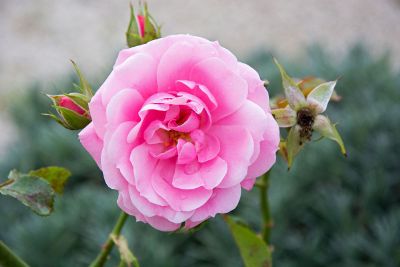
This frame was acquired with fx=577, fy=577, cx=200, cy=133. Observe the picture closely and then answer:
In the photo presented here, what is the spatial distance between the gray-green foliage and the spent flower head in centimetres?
104

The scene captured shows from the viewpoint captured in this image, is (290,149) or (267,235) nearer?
(290,149)

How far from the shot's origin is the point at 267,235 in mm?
736

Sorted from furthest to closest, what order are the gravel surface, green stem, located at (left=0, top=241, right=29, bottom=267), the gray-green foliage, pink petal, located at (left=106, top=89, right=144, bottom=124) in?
the gravel surface → the gray-green foliage → green stem, located at (left=0, top=241, right=29, bottom=267) → pink petal, located at (left=106, top=89, right=144, bottom=124)

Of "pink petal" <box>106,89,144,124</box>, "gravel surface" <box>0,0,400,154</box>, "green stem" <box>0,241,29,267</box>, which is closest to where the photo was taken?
"pink petal" <box>106,89,144,124</box>

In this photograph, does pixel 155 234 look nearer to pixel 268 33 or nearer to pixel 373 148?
pixel 373 148

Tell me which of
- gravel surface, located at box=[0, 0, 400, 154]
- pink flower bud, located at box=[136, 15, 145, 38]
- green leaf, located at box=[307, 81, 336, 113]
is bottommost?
gravel surface, located at box=[0, 0, 400, 154]

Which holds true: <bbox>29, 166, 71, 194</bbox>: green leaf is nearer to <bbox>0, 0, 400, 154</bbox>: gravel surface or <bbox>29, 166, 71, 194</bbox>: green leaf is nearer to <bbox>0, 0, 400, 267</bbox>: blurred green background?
<bbox>0, 0, 400, 267</bbox>: blurred green background

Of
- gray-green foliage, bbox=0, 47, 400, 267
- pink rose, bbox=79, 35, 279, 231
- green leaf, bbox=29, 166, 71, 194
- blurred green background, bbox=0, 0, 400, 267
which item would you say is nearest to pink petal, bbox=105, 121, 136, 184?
pink rose, bbox=79, 35, 279, 231

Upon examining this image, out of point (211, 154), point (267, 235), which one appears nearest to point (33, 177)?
point (211, 154)

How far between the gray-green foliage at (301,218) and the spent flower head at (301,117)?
1.04 meters

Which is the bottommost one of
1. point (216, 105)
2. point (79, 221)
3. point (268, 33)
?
point (268, 33)

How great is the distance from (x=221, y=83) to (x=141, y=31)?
0.15 meters

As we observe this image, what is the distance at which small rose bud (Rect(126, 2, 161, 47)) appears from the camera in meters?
0.58

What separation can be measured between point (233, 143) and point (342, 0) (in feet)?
12.2
